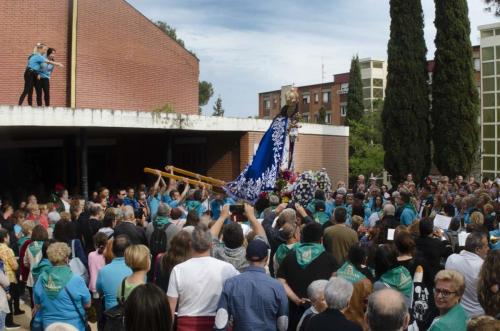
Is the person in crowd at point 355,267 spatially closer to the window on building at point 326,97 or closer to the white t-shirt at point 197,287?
the white t-shirt at point 197,287

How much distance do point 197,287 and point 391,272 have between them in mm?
1855

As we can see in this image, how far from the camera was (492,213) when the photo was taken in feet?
33.6

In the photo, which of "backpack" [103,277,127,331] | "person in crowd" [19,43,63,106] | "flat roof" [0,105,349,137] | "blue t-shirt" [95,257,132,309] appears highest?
"person in crowd" [19,43,63,106]

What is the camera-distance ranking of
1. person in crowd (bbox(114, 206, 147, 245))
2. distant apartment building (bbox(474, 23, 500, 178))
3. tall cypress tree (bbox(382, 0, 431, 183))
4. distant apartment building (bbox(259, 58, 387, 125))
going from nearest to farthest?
person in crowd (bbox(114, 206, 147, 245)), tall cypress tree (bbox(382, 0, 431, 183)), distant apartment building (bbox(474, 23, 500, 178)), distant apartment building (bbox(259, 58, 387, 125))

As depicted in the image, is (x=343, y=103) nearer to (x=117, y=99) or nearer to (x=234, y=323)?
(x=117, y=99)

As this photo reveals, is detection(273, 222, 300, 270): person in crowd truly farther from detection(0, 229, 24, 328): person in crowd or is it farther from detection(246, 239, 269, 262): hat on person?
detection(0, 229, 24, 328): person in crowd

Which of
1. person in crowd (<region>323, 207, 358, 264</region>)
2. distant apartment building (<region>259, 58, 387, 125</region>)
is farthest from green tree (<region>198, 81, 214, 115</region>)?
person in crowd (<region>323, 207, 358, 264</region>)

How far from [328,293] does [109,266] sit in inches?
102

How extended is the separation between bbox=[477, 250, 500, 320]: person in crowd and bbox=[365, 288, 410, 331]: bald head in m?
0.97

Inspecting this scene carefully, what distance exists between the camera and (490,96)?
46.9 m

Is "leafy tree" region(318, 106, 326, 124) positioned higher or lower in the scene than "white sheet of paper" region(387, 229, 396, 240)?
higher

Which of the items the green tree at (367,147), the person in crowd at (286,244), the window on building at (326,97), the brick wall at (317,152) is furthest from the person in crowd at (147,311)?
the window on building at (326,97)

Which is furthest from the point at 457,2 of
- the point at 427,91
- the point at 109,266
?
the point at 109,266

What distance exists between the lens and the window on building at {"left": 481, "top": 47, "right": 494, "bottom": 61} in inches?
1832
